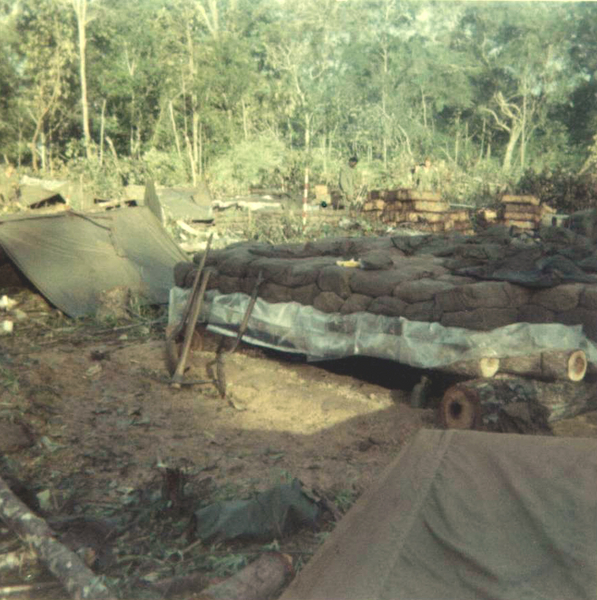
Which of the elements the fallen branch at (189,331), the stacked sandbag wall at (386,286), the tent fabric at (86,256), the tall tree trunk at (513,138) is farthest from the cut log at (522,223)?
the tall tree trunk at (513,138)

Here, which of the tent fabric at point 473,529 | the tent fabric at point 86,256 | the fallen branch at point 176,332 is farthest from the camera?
the tent fabric at point 86,256

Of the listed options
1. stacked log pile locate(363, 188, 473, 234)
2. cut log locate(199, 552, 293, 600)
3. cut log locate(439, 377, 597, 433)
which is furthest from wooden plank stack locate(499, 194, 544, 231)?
cut log locate(199, 552, 293, 600)

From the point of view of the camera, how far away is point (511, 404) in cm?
517

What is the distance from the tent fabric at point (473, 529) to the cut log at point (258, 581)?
3.27 ft

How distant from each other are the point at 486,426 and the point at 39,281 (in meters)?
6.66

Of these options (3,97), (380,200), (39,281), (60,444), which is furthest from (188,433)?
(3,97)

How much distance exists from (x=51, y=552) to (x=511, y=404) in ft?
10.7

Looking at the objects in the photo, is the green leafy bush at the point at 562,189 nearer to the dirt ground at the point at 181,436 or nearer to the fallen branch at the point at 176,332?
the dirt ground at the point at 181,436

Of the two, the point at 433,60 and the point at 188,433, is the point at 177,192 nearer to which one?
the point at 188,433

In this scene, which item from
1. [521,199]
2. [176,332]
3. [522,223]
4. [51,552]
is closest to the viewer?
[51,552]

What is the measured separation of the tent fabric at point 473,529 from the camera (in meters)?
1.64

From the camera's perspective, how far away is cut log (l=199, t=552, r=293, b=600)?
9.41 ft

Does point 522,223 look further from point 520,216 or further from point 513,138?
point 513,138

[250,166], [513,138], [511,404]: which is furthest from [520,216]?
[513,138]
